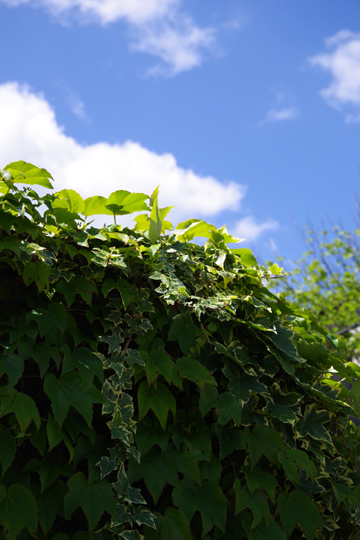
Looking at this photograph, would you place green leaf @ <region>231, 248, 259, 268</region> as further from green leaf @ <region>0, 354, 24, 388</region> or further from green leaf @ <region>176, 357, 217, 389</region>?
green leaf @ <region>0, 354, 24, 388</region>

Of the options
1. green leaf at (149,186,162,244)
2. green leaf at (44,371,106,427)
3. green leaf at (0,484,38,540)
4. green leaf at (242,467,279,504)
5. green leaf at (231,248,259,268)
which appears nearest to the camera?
green leaf at (0,484,38,540)

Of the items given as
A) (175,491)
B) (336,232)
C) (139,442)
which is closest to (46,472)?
(139,442)

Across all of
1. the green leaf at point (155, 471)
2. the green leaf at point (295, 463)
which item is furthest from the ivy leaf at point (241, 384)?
the green leaf at point (155, 471)

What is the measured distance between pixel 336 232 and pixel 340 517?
32.9ft

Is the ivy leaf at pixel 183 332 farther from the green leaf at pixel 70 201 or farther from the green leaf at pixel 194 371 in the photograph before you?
the green leaf at pixel 70 201

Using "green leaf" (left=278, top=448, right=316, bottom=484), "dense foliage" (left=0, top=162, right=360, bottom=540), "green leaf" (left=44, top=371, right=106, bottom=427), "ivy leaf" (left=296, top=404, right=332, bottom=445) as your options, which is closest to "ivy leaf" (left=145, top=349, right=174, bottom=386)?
"dense foliage" (left=0, top=162, right=360, bottom=540)

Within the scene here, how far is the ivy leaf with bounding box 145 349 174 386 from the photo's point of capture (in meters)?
1.60

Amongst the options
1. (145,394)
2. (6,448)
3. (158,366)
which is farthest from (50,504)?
(158,366)

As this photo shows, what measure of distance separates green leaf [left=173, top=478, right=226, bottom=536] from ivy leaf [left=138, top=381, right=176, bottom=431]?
0.27 meters

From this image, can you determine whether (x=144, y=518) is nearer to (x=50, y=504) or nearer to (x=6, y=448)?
(x=50, y=504)

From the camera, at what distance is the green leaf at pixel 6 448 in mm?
1403

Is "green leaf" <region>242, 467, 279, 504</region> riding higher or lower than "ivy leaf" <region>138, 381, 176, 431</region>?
lower

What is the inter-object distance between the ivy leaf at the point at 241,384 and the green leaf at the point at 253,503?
1.07 ft

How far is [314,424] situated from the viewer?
6.35ft
